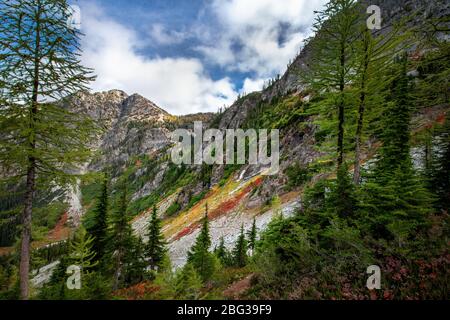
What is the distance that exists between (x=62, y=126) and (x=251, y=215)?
35419mm

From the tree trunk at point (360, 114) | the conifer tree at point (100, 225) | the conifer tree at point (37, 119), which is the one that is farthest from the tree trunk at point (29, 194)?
the tree trunk at point (360, 114)

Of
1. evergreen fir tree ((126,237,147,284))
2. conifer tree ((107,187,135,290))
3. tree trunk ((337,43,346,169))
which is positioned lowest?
evergreen fir tree ((126,237,147,284))

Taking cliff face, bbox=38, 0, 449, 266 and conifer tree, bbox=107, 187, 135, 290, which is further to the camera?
cliff face, bbox=38, 0, 449, 266

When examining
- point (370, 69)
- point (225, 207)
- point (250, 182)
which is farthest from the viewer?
point (250, 182)

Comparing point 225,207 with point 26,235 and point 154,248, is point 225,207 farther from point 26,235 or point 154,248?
point 26,235

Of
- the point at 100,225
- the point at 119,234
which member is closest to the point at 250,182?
the point at 119,234

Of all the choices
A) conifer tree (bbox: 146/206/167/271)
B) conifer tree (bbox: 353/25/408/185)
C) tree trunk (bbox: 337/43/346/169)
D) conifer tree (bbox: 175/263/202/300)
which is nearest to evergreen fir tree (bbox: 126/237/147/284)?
conifer tree (bbox: 146/206/167/271)

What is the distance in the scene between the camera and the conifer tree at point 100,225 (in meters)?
16.6

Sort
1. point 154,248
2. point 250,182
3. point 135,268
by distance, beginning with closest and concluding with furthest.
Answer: point 135,268
point 154,248
point 250,182

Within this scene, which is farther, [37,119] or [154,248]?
[154,248]

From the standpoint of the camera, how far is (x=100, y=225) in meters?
16.9

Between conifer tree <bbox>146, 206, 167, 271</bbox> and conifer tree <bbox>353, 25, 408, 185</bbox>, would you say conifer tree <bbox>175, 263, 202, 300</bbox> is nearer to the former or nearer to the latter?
conifer tree <bbox>353, 25, 408, 185</bbox>

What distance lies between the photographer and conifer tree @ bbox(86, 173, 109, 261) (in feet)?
54.6
